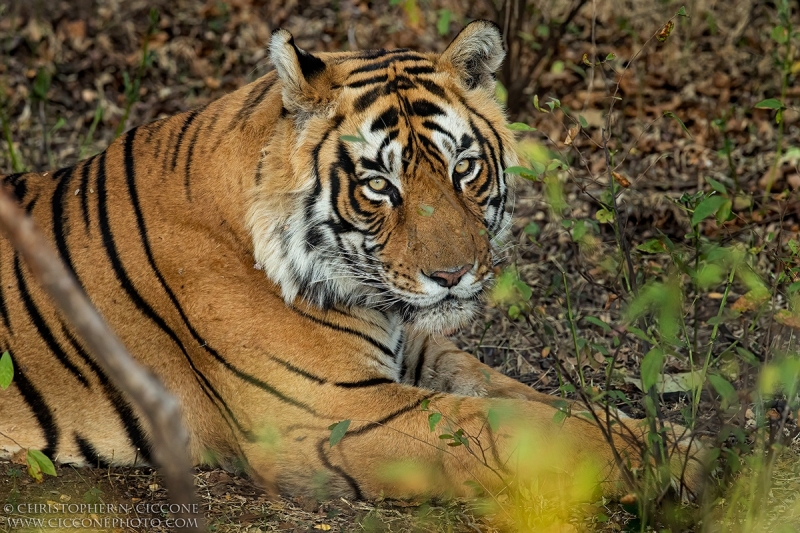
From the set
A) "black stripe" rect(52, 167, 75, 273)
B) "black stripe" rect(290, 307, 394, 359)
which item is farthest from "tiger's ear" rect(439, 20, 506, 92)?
"black stripe" rect(52, 167, 75, 273)

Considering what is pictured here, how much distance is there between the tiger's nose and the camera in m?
3.03

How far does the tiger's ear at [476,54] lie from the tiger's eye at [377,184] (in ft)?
1.71

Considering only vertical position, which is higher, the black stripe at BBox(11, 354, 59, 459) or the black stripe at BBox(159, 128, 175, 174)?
the black stripe at BBox(159, 128, 175, 174)

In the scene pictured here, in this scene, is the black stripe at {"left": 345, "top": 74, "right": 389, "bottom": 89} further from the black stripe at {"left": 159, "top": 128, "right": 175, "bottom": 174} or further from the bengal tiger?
the black stripe at {"left": 159, "top": 128, "right": 175, "bottom": 174}

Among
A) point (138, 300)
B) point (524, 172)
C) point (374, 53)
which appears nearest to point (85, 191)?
point (138, 300)

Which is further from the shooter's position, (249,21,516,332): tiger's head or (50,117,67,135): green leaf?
(50,117,67,135): green leaf

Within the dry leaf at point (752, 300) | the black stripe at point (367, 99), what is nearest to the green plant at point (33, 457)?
the black stripe at point (367, 99)

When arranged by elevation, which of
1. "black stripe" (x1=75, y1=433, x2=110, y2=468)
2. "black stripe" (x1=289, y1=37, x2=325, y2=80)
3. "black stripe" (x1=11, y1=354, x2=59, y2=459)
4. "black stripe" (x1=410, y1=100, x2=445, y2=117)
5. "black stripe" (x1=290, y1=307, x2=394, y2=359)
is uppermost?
"black stripe" (x1=289, y1=37, x2=325, y2=80)

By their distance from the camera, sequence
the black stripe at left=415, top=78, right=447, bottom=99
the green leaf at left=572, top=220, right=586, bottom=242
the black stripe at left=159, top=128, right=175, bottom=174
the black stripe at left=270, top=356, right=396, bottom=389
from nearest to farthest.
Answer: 1. the green leaf at left=572, top=220, right=586, bottom=242
2. the black stripe at left=270, top=356, right=396, bottom=389
3. the black stripe at left=415, top=78, right=447, bottom=99
4. the black stripe at left=159, top=128, right=175, bottom=174

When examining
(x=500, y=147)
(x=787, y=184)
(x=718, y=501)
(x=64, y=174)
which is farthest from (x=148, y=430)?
(x=787, y=184)

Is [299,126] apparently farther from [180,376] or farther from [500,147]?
[180,376]

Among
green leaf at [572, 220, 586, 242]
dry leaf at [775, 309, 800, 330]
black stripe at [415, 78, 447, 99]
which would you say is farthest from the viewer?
black stripe at [415, 78, 447, 99]

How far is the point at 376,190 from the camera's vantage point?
3168 millimetres

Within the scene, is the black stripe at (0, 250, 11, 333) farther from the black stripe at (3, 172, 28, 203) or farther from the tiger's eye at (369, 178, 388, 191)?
the tiger's eye at (369, 178, 388, 191)
